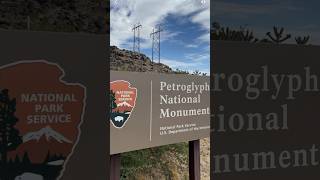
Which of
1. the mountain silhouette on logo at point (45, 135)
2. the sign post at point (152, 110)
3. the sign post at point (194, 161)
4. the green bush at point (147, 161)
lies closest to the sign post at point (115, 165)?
the sign post at point (152, 110)

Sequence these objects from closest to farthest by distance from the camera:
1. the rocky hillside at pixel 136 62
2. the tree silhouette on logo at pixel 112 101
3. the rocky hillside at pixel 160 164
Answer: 1. the tree silhouette on logo at pixel 112 101
2. the rocky hillside at pixel 160 164
3. the rocky hillside at pixel 136 62

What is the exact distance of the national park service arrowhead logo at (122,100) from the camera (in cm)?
525

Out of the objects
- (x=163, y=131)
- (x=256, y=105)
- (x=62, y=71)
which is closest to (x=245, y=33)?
(x=256, y=105)

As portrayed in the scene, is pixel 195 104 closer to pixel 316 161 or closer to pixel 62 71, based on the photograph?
pixel 316 161

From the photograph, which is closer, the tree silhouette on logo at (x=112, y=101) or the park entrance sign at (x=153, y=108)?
the park entrance sign at (x=153, y=108)

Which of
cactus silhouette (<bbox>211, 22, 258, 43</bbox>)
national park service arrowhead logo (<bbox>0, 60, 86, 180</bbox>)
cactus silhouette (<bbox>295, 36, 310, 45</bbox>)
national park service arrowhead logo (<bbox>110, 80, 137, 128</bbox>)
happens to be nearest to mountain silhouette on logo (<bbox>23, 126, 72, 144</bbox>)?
national park service arrowhead logo (<bbox>0, 60, 86, 180</bbox>)

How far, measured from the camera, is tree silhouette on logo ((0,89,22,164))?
2.33m

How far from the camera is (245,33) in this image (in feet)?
8.71

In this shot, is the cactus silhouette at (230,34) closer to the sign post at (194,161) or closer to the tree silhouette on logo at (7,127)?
the tree silhouette on logo at (7,127)

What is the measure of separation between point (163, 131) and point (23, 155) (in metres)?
3.39

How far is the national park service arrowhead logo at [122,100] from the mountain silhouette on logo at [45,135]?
273cm

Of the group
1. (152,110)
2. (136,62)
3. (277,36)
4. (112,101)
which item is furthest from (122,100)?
(136,62)

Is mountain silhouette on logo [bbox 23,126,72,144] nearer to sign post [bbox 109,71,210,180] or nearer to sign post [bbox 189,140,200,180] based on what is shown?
sign post [bbox 109,71,210,180]

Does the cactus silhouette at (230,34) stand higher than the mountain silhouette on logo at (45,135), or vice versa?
the cactus silhouette at (230,34)
